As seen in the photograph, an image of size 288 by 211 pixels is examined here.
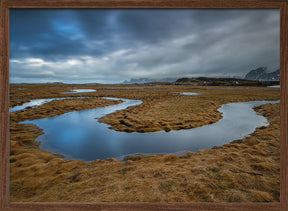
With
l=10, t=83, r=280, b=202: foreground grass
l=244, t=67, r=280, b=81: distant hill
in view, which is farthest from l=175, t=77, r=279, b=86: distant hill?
l=10, t=83, r=280, b=202: foreground grass

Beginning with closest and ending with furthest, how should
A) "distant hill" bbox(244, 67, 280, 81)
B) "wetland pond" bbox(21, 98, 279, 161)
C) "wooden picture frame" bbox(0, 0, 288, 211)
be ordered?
"wooden picture frame" bbox(0, 0, 288, 211) → "distant hill" bbox(244, 67, 280, 81) → "wetland pond" bbox(21, 98, 279, 161)

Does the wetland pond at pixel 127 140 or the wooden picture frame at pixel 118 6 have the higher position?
the wooden picture frame at pixel 118 6

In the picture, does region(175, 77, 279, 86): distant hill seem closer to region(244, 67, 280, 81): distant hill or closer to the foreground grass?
region(244, 67, 280, 81): distant hill

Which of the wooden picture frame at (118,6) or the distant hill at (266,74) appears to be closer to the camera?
the wooden picture frame at (118,6)

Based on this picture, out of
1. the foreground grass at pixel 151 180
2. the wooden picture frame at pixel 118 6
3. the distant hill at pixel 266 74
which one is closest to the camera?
the foreground grass at pixel 151 180

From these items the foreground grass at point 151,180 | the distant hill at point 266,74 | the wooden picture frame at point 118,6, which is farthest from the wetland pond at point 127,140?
the distant hill at point 266,74

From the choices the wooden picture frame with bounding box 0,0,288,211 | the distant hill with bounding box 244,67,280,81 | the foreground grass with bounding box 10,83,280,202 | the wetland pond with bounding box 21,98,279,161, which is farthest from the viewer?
the wetland pond with bounding box 21,98,279,161

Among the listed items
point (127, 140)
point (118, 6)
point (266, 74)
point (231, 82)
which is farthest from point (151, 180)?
point (231, 82)

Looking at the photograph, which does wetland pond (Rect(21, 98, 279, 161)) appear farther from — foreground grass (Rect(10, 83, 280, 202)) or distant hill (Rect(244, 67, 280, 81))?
distant hill (Rect(244, 67, 280, 81))

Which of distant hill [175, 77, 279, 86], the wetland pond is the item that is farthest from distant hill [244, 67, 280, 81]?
the wetland pond

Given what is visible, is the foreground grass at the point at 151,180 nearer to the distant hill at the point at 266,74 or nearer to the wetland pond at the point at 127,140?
the distant hill at the point at 266,74

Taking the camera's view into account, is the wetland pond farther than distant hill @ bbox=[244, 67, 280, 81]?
Yes

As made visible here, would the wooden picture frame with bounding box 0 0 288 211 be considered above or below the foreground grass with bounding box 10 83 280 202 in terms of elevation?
above

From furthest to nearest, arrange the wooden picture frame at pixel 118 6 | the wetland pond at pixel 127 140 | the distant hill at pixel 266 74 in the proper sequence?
the wetland pond at pixel 127 140 → the distant hill at pixel 266 74 → the wooden picture frame at pixel 118 6
